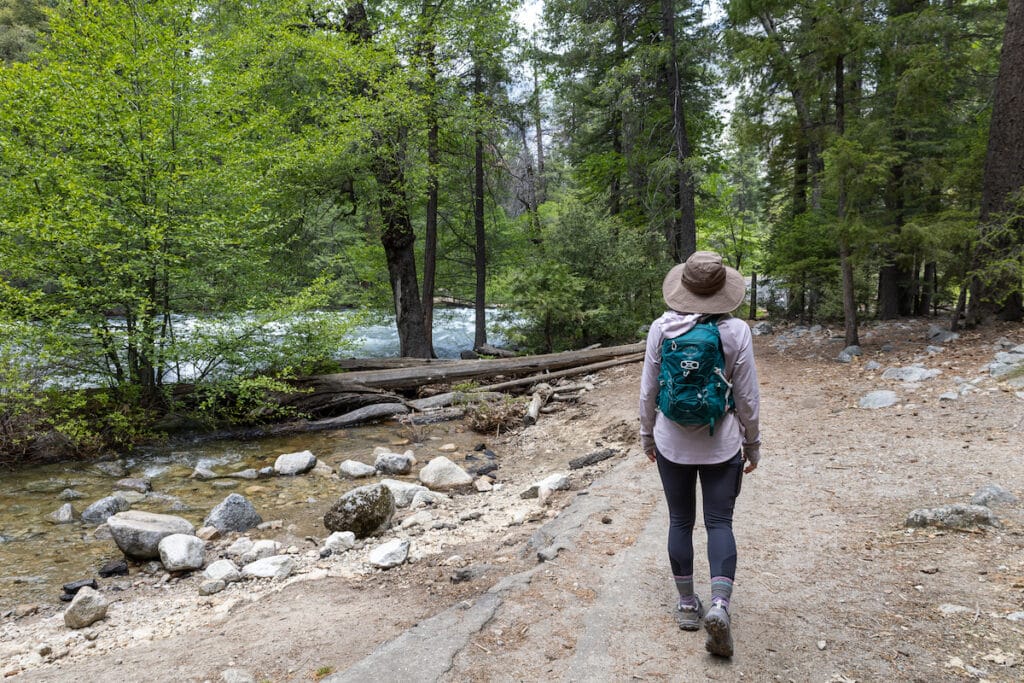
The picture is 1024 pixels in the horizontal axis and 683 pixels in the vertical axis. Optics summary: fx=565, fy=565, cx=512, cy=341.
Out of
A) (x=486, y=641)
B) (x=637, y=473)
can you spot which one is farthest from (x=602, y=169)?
(x=486, y=641)

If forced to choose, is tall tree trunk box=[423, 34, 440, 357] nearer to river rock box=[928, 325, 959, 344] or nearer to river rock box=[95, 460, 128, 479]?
river rock box=[95, 460, 128, 479]

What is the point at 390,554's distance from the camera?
4.68 meters

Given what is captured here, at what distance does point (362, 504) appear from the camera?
5.64m

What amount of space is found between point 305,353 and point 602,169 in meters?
14.5

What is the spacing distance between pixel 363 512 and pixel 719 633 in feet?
12.4

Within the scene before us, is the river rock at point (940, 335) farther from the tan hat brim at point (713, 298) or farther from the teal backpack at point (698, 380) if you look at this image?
the teal backpack at point (698, 380)

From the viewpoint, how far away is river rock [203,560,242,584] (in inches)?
189

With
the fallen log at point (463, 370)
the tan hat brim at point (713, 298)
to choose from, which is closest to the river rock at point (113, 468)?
the fallen log at point (463, 370)

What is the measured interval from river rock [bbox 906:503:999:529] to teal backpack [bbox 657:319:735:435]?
2543mm

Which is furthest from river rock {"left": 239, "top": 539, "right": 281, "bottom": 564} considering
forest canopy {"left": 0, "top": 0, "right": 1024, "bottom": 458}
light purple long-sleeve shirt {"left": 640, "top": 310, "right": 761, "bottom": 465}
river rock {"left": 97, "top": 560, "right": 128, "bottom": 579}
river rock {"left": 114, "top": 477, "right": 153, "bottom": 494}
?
forest canopy {"left": 0, "top": 0, "right": 1024, "bottom": 458}

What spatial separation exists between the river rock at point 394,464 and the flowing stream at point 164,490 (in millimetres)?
450

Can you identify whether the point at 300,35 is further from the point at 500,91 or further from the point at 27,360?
the point at 27,360

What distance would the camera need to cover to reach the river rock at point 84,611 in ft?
13.5

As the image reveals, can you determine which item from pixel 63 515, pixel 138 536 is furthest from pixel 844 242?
pixel 63 515
